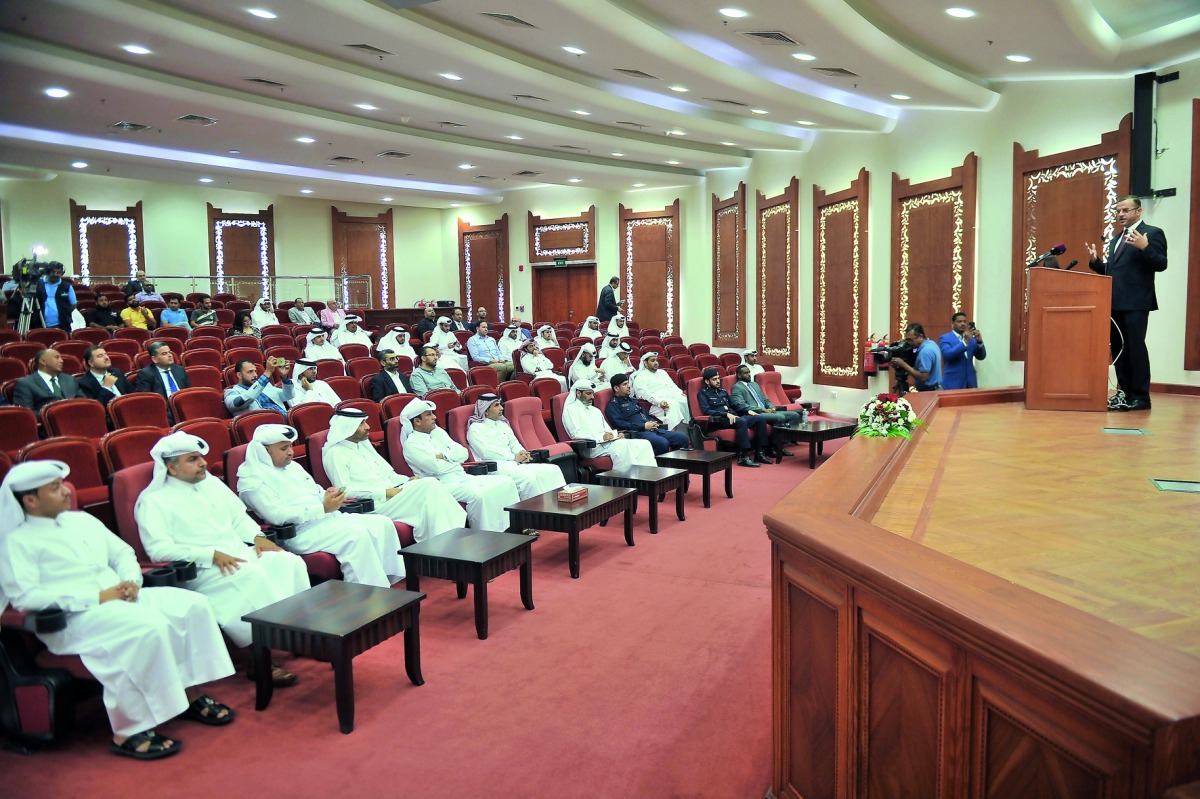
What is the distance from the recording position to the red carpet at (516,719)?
2814 mm

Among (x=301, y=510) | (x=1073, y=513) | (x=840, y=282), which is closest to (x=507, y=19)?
(x=301, y=510)

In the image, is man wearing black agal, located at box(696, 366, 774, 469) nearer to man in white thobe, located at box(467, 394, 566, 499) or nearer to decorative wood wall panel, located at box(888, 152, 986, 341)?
decorative wood wall panel, located at box(888, 152, 986, 341)

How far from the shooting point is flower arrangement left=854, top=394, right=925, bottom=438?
4090 mm

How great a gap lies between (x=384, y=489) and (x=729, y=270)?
1052 centimetres

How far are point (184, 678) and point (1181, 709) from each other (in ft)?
10.8

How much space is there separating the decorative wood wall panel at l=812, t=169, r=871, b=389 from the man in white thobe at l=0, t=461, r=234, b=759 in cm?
922

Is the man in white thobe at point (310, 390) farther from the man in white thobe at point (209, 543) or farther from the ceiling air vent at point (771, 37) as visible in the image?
the ceiling air vent at point (771, 37)

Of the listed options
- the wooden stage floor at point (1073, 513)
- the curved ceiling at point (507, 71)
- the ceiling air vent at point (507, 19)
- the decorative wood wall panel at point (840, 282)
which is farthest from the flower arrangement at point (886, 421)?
the decorative wood wall panel at point (840, 282)

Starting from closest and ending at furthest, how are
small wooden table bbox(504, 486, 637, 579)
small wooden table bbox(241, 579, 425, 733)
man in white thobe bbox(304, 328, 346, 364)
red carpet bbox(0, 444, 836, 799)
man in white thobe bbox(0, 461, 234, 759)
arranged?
1. red carpet bbox(0, 444, 836, 799)
2. man in white thobe bbox(0, 461, 234, 759)
3. small wooden table bbox(241, 579, 425, 733)
4. small wooden table bbox(504, 486, 637, 579)
5. man in white thobe bbox(304, 328, 346, 364)

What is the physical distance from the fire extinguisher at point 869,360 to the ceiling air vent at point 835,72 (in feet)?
11.6

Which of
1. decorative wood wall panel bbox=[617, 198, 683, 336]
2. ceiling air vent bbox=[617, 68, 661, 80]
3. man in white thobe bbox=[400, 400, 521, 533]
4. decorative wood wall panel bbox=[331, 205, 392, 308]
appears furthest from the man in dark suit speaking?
decorative wood wall panel bbox=[331, 205, 392, 308]

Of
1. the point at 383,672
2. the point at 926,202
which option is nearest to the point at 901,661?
the point at 383,672

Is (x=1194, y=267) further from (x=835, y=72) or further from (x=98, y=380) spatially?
(x=98, y=380)

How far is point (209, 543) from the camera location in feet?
12.7
